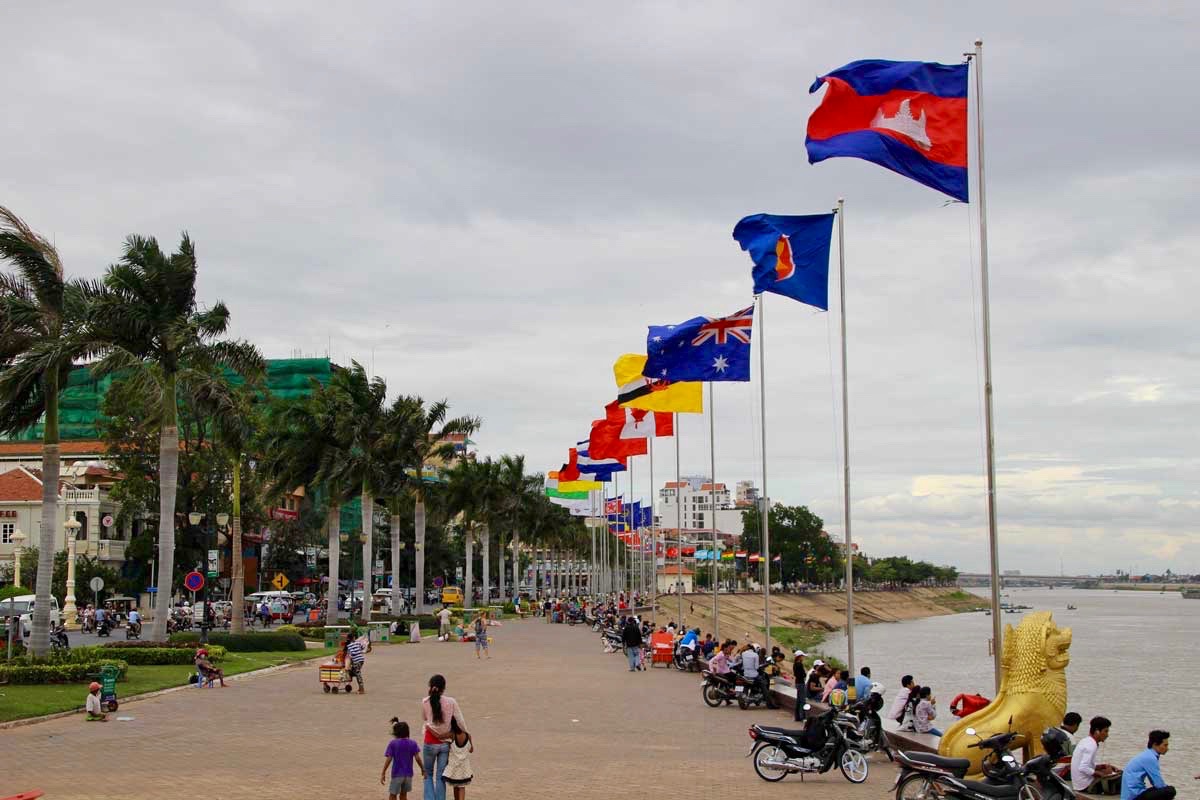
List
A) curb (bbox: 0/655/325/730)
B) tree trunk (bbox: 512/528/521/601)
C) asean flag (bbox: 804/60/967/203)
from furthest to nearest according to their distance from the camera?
tree trunk (bbox: 512/528/521/601)
curb (bbox: 0/655/325/730)
asean flag (bbox: 804/60/967/203)

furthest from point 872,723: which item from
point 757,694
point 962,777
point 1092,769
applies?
point 757,694

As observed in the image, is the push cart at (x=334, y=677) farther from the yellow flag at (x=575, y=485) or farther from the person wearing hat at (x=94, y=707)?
the yellow flag at (x=575, y=485)

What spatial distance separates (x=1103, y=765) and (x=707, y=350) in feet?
48.0

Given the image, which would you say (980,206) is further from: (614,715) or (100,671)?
(100,671)

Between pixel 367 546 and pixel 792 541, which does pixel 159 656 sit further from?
pixel 792 541

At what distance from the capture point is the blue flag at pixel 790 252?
22266 mm

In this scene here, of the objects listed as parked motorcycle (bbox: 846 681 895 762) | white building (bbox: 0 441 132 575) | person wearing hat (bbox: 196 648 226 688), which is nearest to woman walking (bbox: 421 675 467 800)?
parked motorcycle (bbox: 846 681 895 762)

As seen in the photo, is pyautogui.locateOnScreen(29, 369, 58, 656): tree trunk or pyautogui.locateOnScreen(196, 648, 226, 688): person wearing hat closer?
pyautogui.locateOnScreen(29, 369, 58, 656): tree trunk

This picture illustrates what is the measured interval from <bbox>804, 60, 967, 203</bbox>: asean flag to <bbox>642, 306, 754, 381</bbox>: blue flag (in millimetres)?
11239

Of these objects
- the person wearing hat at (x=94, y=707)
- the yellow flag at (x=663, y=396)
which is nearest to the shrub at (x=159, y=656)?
the person wearing hat at (x=94, y=707)

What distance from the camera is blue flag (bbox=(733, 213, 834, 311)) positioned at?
22.3 m

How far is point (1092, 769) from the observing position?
49.0 ft

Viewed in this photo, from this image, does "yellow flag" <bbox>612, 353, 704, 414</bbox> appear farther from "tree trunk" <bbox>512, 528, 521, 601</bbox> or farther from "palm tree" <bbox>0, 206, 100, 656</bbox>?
"tree trunk" <bbox>512, 528, 521, 601</bbox>

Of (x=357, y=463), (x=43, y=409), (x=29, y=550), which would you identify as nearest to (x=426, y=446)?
(x=357, y=463)
